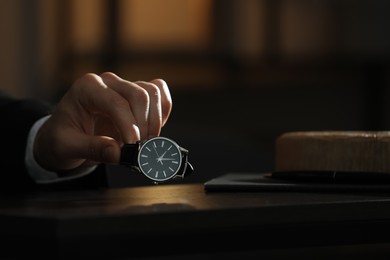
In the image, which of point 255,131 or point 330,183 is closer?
point 330,183

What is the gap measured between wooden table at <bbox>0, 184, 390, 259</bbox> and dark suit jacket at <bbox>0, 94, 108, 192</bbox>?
1.27 ft

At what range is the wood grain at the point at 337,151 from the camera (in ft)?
3.33

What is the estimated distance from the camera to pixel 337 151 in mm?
1039

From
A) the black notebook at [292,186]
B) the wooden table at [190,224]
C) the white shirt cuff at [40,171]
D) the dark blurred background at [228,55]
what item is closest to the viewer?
the wooden table at [190,224]

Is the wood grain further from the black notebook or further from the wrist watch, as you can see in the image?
the wrist watch

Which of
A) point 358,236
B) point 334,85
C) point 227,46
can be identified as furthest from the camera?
point 334,85

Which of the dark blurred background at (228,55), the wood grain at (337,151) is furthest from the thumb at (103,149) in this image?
the dark blurred background at (228,55)

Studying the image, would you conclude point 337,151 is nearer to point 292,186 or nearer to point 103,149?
point 292,186

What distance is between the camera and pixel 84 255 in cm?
70

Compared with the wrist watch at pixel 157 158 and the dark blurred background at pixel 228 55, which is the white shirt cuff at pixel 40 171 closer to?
the wrist watch at pixel 157 158

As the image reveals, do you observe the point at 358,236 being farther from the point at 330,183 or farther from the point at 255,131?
the point at 255,131

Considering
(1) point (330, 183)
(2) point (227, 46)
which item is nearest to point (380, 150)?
(1) point (330, 183)

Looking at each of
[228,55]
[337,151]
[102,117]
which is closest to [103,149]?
[102,117]

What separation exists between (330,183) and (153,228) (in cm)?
31
